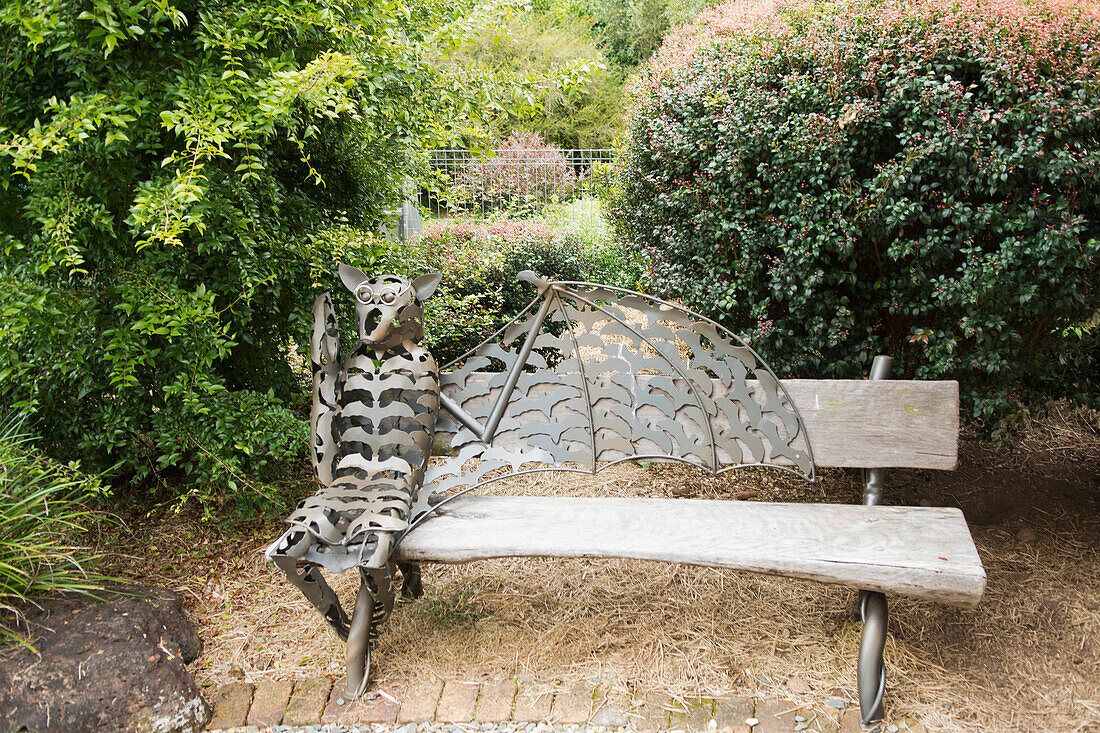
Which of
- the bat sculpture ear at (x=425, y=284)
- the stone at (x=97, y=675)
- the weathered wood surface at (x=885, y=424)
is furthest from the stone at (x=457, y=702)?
the bat sculpture ear at (x=425, y=284)

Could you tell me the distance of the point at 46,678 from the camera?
86.4 inches

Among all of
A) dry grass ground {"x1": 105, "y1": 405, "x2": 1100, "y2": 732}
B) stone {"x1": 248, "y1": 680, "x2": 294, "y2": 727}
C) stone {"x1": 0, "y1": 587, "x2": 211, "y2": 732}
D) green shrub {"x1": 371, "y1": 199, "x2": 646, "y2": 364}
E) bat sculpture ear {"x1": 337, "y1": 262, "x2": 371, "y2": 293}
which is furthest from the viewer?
green shrub {"x1": 371, "y1": 199, "x2": 646, "y2": 364}

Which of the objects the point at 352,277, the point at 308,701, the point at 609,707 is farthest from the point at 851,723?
the point at 352,277

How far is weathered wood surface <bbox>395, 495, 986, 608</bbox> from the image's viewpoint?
7.22ft

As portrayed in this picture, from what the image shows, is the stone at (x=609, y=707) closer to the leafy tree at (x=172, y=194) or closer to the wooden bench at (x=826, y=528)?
Result: the wooden bench at (x=826, y=528)

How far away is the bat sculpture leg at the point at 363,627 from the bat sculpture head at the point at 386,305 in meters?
0.83

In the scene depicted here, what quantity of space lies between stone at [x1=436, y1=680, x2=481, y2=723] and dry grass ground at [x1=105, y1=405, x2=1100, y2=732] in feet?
0.20

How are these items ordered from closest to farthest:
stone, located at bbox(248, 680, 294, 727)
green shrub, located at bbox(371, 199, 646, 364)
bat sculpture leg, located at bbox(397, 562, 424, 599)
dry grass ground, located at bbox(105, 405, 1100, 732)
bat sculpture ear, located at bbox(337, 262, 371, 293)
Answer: stone, located at bbox(248, 680, 294, 727)
dry grass ground, located at bbox(105, 405, 1100, 732)
bat sculpture ear, located at bbox(337, 262, 371, 293)
bat sculpture leg, located at bbox(397, 562, 424, 599)
green shrub, located at bbox(371, 199, 646, 364)

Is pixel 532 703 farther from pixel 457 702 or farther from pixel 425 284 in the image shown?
pixel 425 284

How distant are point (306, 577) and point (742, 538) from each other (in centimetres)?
145

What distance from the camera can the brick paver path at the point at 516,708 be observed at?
233 cm

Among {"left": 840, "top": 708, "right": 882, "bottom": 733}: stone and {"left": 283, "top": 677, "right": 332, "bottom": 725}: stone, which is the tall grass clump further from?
{"left": 840, "top": 708, "right": 882, "bottom": 733}: stone

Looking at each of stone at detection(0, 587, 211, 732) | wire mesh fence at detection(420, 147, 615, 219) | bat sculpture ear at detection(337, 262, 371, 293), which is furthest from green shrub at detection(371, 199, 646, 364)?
wire mesh fence at detection(420, 147, 615, 219)

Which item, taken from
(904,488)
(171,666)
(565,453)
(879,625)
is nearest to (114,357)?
(171,666)
